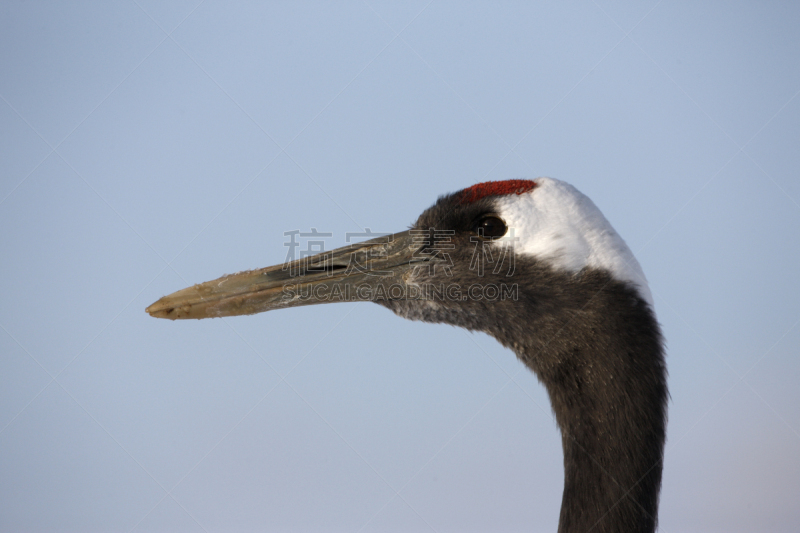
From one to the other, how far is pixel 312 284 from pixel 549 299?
123 centimetres

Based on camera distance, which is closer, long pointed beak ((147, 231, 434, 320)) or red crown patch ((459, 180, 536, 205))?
red crown patch ((459, 180, 536, 205))

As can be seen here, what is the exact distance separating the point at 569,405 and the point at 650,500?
0.56 m

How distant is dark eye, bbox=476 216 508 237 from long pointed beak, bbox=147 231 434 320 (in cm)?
33

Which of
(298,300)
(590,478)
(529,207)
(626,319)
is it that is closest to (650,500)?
(590,478)

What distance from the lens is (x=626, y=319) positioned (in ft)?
10.3

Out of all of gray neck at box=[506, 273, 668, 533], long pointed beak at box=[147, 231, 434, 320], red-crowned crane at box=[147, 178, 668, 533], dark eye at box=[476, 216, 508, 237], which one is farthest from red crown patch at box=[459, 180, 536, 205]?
gray neck at box=[506, 273, 668, 533]

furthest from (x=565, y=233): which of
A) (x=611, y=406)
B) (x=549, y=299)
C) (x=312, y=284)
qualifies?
(x=312, y=284)

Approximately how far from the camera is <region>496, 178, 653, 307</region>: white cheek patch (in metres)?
3.23

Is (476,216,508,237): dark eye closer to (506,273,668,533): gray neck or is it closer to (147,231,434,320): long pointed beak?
(147,231,434,320): long pointed beak

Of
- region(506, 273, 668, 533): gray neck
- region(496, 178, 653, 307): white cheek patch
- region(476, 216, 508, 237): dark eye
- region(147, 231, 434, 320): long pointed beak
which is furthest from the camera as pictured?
region(147, 231, 434, 320): long pointed beak

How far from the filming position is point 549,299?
10.8ft

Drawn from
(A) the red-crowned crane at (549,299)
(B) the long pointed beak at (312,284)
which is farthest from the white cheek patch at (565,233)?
(B) the long pointed beak at (312,284)

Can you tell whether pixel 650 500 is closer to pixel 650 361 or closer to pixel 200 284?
pixel 650 361

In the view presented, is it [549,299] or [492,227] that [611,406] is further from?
[492,227]
